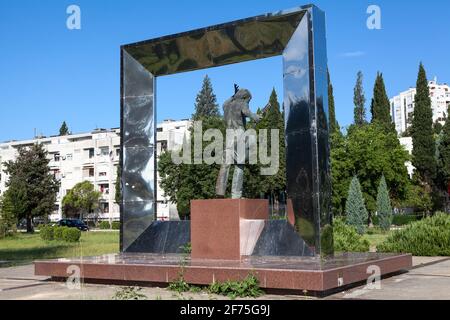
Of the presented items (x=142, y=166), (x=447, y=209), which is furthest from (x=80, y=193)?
(x=142, y=166)

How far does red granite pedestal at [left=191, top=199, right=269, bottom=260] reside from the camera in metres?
10.4

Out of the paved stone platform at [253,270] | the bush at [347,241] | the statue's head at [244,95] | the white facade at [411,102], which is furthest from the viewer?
the white facade at [411,102]

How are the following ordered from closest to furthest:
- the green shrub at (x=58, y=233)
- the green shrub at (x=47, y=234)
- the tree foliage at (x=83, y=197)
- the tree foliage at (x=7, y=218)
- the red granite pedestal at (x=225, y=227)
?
the red granite pedestal at (x=225, y=227), the green shrub at (x=58, y=233), the green shrub at (x=47, y=234), the tree foliage at (x=7, y=218), the tree foliage at (x=83, y=197)

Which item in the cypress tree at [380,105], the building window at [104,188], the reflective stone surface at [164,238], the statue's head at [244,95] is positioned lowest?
the reflective stone surface at [164,238]

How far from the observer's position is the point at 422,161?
4816 centimetres

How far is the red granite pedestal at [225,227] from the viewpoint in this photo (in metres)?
10.4

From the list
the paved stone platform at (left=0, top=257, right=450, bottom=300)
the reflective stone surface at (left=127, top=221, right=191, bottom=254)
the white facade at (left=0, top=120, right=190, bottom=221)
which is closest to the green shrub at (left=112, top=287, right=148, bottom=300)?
the paved stone platform at (left=0, top=257, right=450, bottom=300)

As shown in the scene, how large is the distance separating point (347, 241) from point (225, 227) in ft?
21.0

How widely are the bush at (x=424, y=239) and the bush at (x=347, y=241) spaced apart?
86 centimetres

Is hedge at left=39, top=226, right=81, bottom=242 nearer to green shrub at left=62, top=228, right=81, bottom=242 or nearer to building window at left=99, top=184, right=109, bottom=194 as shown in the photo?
green shrub at left=62, top=228, right=81, bottom=242

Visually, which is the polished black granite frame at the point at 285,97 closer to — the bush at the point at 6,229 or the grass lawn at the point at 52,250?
the grass lawn at the point at 52,250

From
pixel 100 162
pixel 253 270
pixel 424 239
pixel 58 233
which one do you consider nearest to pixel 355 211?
pixel 424 239

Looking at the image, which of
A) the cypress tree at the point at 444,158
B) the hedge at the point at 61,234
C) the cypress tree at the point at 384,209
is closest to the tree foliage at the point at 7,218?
the hedge at the point at 61,234

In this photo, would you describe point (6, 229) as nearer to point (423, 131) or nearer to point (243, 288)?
point (243, 288)
